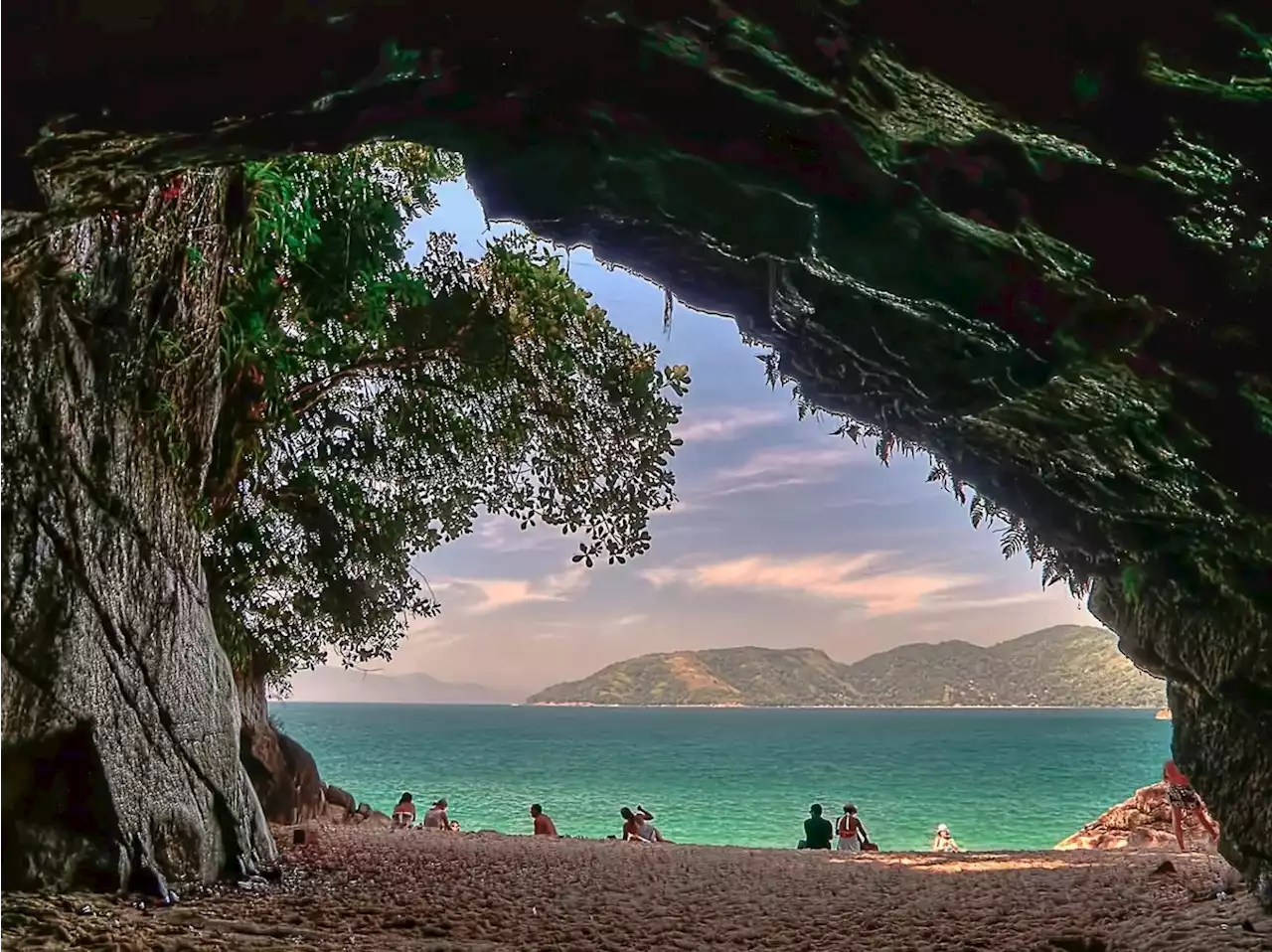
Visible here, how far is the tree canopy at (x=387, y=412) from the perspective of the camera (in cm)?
908

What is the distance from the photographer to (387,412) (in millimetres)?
11789

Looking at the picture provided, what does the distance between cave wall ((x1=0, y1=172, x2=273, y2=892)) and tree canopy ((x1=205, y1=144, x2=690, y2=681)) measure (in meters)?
0.81

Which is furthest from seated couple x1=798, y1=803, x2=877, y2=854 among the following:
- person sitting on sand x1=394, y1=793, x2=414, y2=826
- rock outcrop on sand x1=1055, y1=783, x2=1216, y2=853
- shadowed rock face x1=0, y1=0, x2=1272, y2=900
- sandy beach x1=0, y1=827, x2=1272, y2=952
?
shadowed rock face x1=0, y1=0, x2=1272, y2=900

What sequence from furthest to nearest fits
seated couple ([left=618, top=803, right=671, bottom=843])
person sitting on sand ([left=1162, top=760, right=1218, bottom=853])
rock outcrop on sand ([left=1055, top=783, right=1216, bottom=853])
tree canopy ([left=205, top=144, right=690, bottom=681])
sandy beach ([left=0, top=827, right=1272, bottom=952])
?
seated couple ([left=618, top=803, right=671, bottom=843]) → rock outcrop on sand ([left=1055, top=783, right=1216, bottom=853]) → person sitting on sand ([left=1162, top=760, right=1218, bottom=853]) → tree canopy ([left=205, top=144, right=690, bottom=681]) → sandy beach ([left=0, top=827, right=1272, bottom=952])

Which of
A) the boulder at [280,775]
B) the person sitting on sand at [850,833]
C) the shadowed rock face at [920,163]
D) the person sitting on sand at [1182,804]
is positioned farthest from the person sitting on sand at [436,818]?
the shadowed rock face at [920,163]

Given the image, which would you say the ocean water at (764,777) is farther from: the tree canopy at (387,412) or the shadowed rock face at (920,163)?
the shadowed rock face at (920,163)

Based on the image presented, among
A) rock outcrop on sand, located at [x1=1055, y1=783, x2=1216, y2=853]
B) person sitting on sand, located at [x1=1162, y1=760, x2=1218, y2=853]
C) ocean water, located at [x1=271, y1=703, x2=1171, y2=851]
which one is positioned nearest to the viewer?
person sitting on sand, located at [x1=1162, y1=760, x2=1218, y2=853]

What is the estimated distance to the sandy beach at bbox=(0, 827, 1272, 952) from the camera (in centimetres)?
534

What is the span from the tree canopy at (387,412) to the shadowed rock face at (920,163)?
12.1 ft

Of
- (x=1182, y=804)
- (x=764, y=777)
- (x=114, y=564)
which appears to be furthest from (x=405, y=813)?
(x=764, y=777)

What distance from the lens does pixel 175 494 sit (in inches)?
309

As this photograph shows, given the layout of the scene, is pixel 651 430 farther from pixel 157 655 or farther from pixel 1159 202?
pixel 1159 202

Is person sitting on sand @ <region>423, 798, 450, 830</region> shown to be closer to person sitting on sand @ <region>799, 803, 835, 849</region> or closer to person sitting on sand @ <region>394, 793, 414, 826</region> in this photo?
person sitting on sand @ <region>394, 793, 414, 826</region>

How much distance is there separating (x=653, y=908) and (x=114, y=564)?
16.4ft
